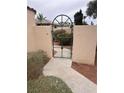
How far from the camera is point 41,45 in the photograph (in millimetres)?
18984

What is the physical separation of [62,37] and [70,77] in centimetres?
789

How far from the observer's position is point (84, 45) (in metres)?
18.2

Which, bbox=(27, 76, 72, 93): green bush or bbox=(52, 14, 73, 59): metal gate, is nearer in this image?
bbox=(27, 76, 72, 93): green bush

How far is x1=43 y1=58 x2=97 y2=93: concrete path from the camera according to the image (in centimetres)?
1067

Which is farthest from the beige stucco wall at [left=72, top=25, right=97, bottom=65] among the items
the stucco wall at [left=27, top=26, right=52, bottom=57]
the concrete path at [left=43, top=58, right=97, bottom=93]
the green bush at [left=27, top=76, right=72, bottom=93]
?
the green bush at [left=27, top=76, right=72, bottom=93]

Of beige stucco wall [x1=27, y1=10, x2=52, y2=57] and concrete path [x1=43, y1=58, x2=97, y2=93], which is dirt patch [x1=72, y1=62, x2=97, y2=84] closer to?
concrete path [x1=43, y1=58, x2=97, y2=93]

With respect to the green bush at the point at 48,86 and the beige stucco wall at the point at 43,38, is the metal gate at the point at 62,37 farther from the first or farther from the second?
the green bush at the point at 48,86

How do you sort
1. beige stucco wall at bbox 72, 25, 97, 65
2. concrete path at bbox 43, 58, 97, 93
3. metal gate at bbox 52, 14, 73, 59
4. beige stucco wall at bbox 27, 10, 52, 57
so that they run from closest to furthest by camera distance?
concrete path at bbox 43, 58, 97, 93 → beige stucco wall at bbox 72, 25, 97, 65 → beige stucco wall at bbox 27, 10, 52, 57 → metal gate at bbox 52, 14, 73, 59

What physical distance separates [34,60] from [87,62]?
7.57 m

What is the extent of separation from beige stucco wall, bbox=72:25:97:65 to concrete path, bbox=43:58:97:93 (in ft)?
3.58
